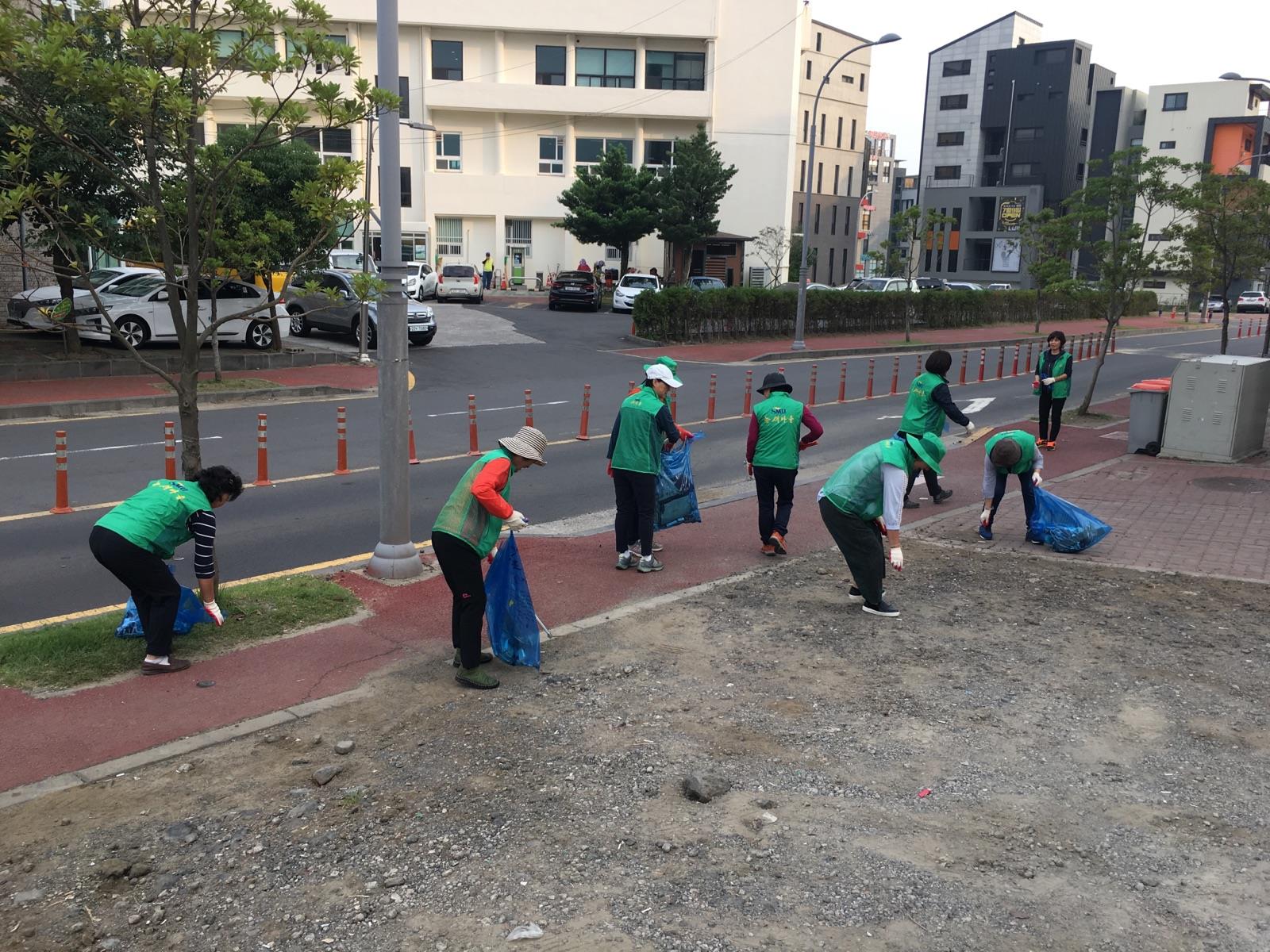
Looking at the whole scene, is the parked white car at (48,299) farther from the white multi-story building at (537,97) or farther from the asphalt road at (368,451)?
the white multi-story building at (537,97)

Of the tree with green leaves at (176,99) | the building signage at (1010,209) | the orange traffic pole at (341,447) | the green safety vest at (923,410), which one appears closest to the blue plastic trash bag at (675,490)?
the green safety vest at (923,410)

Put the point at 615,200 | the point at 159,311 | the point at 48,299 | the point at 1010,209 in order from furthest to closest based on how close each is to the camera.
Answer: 1. the point at 1010,209
2. the point at 615,200
3. the point at 159,311
4. the point at 48,299

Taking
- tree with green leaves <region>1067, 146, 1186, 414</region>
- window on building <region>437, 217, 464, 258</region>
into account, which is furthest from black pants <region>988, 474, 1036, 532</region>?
window on building <region>437, 217, 464, 258</region>

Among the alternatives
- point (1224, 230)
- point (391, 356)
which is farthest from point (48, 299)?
point (1224, 230)

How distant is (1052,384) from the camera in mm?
15641

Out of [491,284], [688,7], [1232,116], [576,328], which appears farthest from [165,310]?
[1232,116]

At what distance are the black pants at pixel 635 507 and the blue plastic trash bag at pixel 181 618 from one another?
3.32 meters

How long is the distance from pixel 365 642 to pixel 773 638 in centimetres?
285

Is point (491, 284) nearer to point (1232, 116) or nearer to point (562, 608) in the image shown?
point (562, 608)

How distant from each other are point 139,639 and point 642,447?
398 centimetres

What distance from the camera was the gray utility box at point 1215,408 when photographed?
591 inches

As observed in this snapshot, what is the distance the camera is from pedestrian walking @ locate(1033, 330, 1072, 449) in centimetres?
1534

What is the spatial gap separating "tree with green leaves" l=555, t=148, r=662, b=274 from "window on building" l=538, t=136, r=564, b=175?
28.6ft

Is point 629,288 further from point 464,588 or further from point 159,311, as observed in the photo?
point 464,588
